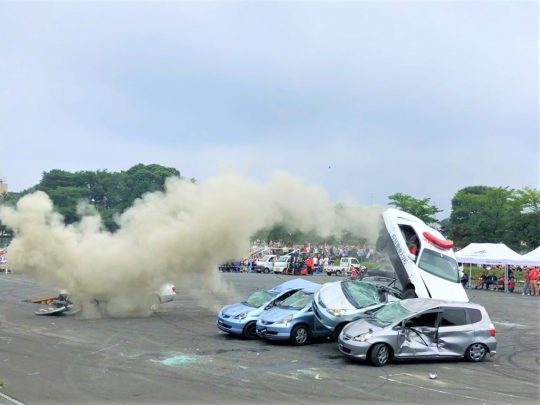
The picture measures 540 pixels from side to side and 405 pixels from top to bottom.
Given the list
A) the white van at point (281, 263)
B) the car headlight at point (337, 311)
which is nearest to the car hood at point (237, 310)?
the car headlight at point (337, 311)

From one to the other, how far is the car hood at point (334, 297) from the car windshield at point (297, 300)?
0.54 metres

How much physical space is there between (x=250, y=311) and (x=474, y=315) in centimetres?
590

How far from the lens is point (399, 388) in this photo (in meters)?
10.0

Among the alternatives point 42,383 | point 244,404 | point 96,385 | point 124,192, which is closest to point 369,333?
point 244,404

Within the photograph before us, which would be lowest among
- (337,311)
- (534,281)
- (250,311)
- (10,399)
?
(10,399)

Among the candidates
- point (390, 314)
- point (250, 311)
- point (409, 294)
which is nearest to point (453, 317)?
point (390, 314)

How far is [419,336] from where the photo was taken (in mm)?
12383

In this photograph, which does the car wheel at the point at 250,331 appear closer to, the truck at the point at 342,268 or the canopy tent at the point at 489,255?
the canopy tent at the point at 489,255

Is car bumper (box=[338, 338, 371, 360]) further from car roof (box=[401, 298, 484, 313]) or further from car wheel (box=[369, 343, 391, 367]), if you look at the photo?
car roof (box=[401, 298, 484, 313])

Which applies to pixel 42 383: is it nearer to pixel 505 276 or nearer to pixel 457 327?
pixel 457 327

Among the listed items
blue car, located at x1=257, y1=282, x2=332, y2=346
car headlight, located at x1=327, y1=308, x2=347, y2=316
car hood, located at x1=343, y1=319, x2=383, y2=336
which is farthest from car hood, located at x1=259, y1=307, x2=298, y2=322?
car hood, located at x1=343, y1=319, x2=383, y2=336

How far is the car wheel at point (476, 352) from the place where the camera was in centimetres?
1268

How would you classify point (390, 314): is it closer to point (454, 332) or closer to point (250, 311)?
point (454, 332)

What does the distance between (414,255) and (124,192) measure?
71206 millimetres
